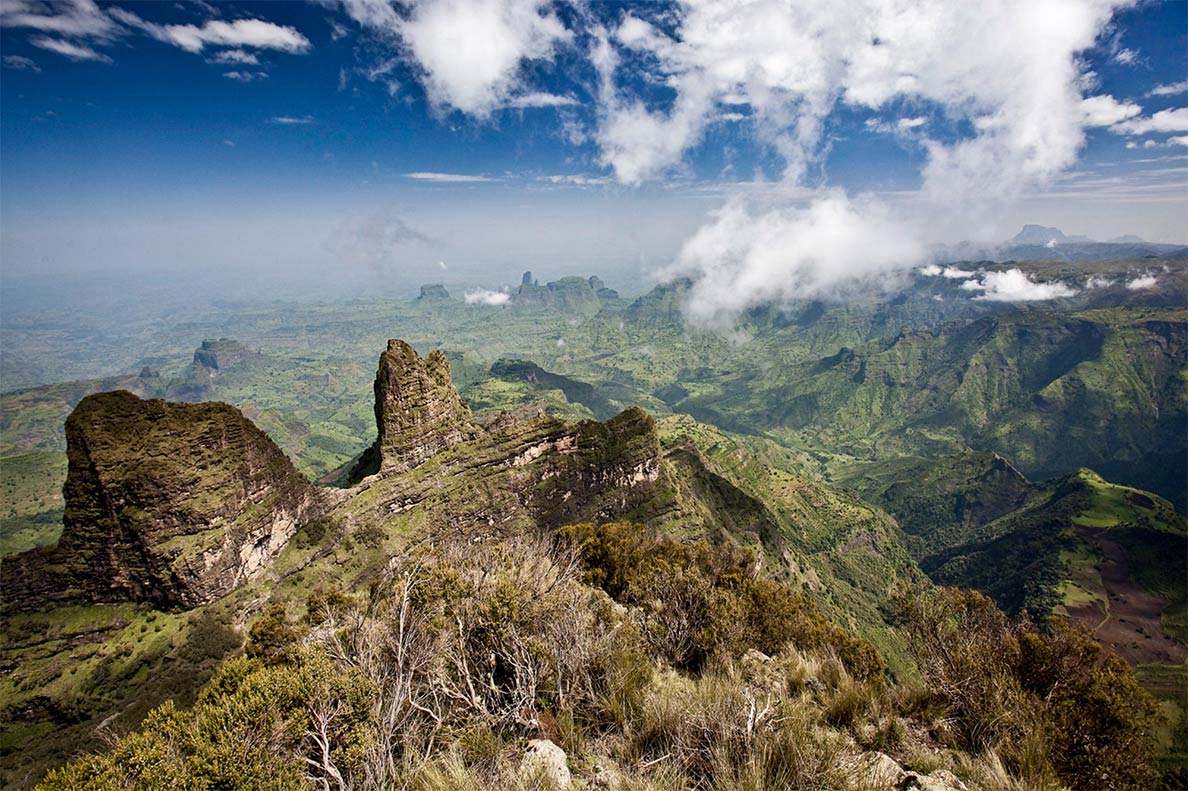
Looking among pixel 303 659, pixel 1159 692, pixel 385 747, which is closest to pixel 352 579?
pixel 303 659

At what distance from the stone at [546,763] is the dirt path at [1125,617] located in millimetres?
141015

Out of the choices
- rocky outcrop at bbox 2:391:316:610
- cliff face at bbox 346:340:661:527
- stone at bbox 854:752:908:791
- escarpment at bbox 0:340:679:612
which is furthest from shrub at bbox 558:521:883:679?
cliff face at bbox 346:340:661:527

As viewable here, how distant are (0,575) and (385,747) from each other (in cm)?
6556

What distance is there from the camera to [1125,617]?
122m

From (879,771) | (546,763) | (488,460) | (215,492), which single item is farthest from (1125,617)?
(215,492)

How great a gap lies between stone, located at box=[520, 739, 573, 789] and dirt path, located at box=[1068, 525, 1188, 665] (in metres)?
141

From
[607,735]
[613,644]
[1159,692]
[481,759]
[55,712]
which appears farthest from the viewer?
[1159,692]

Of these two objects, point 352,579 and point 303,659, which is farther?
point 352,579

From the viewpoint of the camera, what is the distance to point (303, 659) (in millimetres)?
14352

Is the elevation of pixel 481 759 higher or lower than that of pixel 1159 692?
higher

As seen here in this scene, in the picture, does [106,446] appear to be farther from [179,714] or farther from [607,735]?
[607,735]

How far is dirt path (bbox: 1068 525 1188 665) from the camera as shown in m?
108

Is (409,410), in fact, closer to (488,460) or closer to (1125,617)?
(488,460)

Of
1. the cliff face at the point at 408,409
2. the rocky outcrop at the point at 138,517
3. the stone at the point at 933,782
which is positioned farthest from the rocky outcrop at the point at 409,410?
the stone at the point at 933,782
